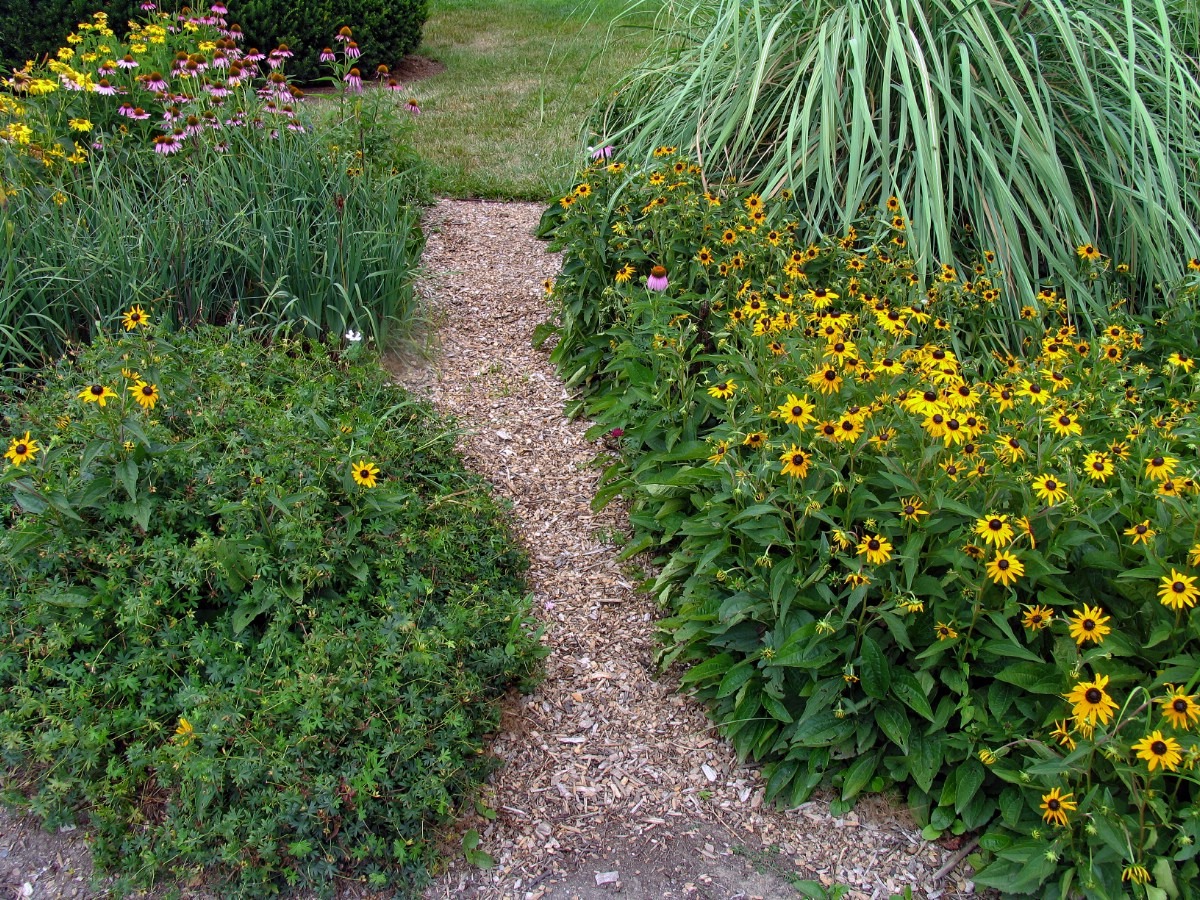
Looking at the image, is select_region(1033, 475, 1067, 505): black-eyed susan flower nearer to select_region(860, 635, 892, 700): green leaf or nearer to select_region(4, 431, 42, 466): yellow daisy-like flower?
select_region(860, 635, 892, 700): green leaf

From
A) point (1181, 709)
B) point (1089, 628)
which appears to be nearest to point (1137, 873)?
point (1181, 709)

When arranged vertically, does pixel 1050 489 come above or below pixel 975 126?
below

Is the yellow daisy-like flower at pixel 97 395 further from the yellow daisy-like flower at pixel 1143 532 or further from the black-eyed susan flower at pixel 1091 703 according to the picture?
the yellow daisy-like flower at pixel 1143 532

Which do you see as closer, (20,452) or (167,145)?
(20,452)

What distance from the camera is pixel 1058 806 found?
1.79 m

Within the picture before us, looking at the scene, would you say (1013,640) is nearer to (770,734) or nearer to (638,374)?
(770,734)

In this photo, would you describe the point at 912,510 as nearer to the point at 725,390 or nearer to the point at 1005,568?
the point at 1005,568

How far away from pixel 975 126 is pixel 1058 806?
2970 millimetres

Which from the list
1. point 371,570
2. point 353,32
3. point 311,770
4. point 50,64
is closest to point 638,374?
point 371,570

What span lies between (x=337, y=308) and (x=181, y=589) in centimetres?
148

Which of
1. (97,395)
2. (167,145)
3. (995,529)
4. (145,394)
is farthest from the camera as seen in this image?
(167,145)

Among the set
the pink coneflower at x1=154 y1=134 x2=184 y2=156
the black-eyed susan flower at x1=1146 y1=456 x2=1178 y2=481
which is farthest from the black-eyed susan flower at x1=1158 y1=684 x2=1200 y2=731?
the pink coneflower at x1=154 y1=134 x2=184 y2=156

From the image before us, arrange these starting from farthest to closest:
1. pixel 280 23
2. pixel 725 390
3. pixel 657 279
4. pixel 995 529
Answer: pixel 280 23
pixel 657 279
pixel 725 390
pixel 995 529

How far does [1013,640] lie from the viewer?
6.47 ft
